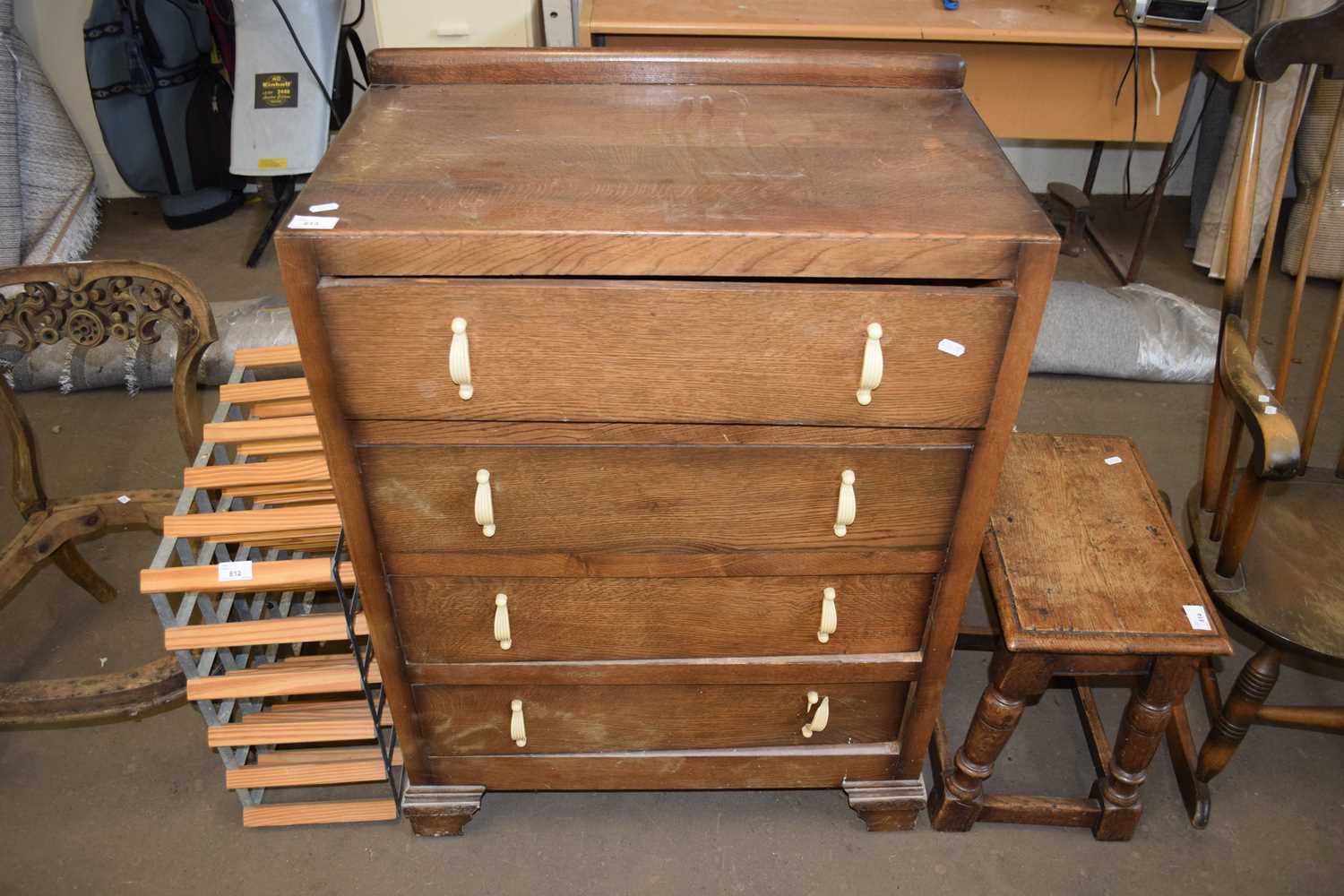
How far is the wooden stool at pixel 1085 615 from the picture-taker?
1.40 metres

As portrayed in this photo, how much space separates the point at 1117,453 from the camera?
169cm

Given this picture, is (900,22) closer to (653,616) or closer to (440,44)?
(440,44)

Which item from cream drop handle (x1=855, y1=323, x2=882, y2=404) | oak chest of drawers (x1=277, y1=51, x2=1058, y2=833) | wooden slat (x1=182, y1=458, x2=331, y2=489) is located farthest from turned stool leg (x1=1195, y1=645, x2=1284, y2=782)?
wooden slat (x1=182, y1=458, x2=331, y2=489)

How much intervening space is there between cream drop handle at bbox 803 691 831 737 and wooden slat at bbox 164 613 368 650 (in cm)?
66

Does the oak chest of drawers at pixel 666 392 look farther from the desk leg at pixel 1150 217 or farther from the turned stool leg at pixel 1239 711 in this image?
the desk leg at pixel 1150 217

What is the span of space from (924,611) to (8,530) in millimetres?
2043

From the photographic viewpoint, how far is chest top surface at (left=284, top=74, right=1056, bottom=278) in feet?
3.31

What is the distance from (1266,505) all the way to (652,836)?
116 centimetres

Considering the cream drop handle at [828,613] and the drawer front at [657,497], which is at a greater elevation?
the drawer front at [657,497]

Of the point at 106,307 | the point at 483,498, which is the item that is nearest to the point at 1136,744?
the point at 483,498

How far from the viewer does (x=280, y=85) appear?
3.10 m

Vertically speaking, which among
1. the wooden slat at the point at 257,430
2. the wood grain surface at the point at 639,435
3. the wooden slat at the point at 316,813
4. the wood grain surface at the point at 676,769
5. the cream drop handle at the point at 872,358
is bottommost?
the wooden slat at the point at 316,813

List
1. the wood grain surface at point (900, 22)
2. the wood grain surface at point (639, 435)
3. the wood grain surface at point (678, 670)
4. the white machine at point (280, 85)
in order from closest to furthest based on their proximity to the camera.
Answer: the wood grain surface at point (639, 435) < the wood grain surface at point (678, 670) < the wood grain surface at point (900, 22) < the white machine at point (280, 85)

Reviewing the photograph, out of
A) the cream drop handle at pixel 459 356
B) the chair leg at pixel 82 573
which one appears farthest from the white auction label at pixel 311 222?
the chair leg at pixel 82 573
